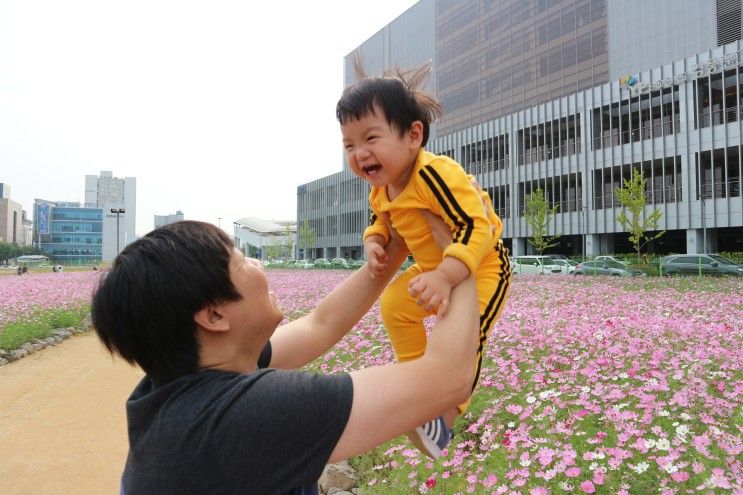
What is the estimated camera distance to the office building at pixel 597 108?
3072 centimetres

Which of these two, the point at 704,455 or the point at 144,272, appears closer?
the point at 144,272

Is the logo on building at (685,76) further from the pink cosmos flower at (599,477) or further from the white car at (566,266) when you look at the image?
the pink cosmos flower at (599,477)

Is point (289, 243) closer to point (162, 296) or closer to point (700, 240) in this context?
point (700, 240)

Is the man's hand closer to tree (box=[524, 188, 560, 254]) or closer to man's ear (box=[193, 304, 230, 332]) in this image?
man's ear (box=[193, 304, 230, 332])

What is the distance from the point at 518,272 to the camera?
92.3 feet

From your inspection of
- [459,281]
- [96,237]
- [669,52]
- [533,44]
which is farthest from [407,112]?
[96,237]

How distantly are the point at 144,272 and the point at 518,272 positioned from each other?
28.2 m

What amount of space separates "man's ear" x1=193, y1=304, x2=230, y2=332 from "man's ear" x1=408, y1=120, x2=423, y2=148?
1104mm

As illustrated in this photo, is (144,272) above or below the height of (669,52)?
below

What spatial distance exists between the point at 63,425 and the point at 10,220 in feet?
476

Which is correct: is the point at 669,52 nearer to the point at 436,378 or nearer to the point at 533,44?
the point at 533,44

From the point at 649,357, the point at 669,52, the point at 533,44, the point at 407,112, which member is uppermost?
the point at 533,44

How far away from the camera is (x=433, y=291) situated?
1568 mm

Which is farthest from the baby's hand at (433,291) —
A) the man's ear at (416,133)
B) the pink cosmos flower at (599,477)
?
the pink cosmos flower at (599,477)
